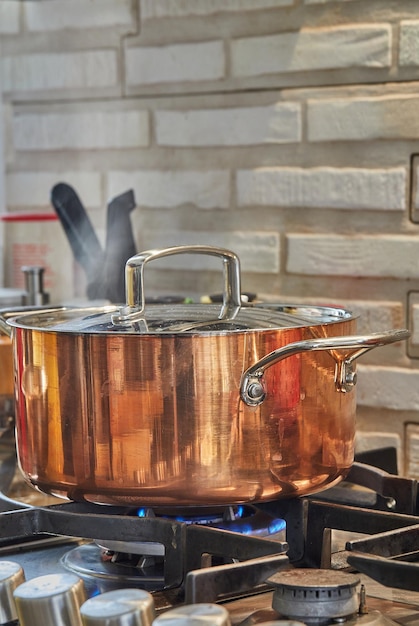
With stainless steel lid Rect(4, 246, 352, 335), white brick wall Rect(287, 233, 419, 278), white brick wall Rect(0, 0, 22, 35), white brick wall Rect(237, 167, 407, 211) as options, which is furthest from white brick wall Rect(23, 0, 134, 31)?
stainless steel lid Rect(4, 246, 352, 335)

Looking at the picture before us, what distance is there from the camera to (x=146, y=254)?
784 mm

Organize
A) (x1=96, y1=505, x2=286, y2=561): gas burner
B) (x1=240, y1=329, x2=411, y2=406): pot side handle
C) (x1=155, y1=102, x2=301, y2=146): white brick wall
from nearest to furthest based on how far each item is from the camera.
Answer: (x1=240, y1=329, x2=411, y2=406): pot side handle, (x1=96, y1=505, x2=286, y2=561): gas burner, (x1=155, y1=102, x2=301, y2=146): white brick wall

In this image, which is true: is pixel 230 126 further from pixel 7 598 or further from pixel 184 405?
pixel 7 598

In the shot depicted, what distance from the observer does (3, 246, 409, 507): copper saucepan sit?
2.41 ft

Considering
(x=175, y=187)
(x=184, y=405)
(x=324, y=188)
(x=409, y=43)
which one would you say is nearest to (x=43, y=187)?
(x=175, y=187)

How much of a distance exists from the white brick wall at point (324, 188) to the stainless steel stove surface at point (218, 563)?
1.55 feet

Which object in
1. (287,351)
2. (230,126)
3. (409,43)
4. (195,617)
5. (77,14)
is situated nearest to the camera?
(195,617)

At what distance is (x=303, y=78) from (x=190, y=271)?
0.34 metres

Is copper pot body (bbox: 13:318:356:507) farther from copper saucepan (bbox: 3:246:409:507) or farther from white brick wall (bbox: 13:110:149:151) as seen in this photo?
white brick wall (bbox: 13:110:149:151)

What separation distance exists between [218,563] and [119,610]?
0.25 m

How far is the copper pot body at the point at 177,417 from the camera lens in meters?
0.74

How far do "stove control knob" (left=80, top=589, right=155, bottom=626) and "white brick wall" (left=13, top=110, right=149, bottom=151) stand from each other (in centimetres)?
108

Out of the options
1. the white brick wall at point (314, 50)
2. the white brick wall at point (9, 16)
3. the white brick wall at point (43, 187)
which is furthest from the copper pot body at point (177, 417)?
the white brick wall at point (9, 16)

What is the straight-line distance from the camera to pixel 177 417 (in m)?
0.74
